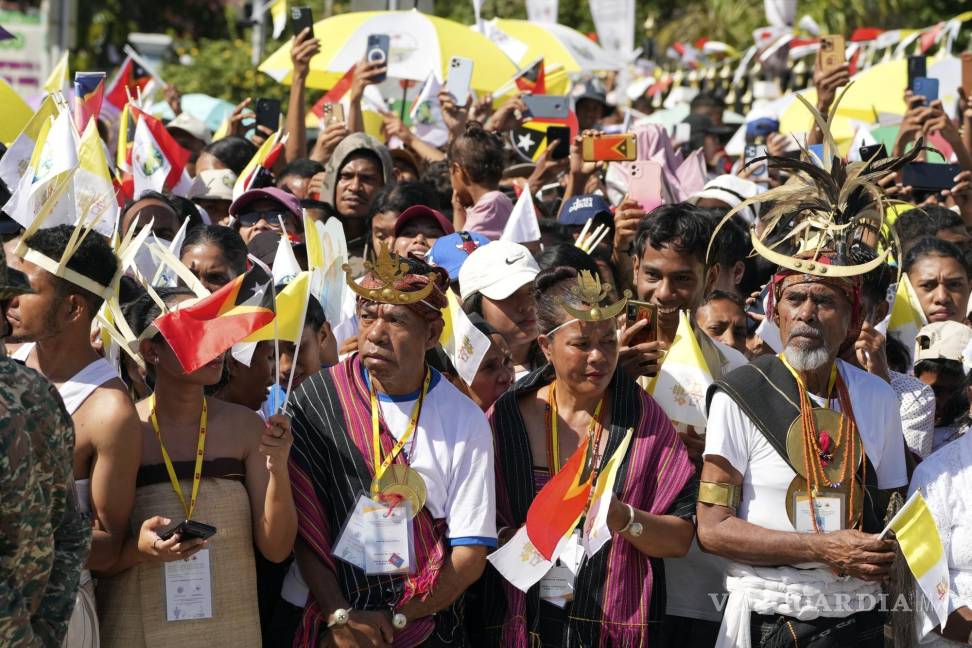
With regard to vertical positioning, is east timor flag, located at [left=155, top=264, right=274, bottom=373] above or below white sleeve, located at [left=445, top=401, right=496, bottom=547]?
above

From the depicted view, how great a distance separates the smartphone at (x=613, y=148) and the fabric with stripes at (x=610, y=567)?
3.01 meters

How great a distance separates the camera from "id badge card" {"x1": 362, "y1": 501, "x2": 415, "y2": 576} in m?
4.29

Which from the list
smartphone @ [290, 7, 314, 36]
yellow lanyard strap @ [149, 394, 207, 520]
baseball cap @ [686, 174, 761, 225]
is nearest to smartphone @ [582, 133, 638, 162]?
baseball cap @ [686, 174, 761, 225]

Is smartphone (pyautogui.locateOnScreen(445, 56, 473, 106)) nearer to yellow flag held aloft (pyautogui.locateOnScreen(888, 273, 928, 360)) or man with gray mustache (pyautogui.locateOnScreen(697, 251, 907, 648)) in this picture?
yellow flag held aloft (pyautogui.locateOnScreen(888, 273, 928, 360))

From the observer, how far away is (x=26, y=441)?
3.10m

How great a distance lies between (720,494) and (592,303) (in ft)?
2.44

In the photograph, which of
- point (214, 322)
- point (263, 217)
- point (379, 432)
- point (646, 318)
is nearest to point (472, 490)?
point (379, 432)

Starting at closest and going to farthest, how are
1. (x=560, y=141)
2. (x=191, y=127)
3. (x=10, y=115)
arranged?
1. (x=10, y=115)
2. (x=560, y=141)
3. (x=191, y=127)

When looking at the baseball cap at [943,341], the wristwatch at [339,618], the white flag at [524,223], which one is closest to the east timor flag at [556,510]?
the wristwatch at [339,618]

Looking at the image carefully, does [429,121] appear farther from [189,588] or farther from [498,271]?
[189,588]

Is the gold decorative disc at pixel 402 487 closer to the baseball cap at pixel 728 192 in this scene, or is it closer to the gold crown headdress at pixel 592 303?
the gold crown headdress at pixel 592 303

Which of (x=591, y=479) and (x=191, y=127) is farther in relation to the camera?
(x=191, y=127)

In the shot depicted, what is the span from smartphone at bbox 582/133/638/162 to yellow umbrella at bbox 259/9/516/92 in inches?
105

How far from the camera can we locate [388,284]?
446 centimetres
